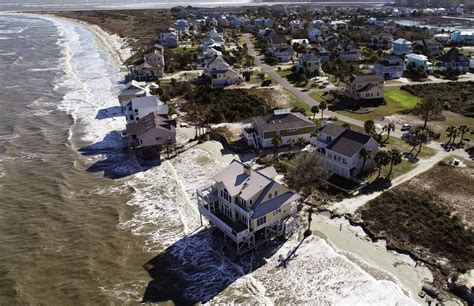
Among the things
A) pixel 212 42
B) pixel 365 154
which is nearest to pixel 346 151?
pixel 365 154

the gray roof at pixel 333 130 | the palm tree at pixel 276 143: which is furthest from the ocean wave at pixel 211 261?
the gray roof at pixel 333 130

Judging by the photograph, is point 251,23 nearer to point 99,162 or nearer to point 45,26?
point 45,26

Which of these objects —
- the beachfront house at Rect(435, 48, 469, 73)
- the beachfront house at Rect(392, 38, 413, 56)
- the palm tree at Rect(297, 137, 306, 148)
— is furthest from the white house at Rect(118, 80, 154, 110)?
the beachfront house at Rect(392, 38, 413, 56)

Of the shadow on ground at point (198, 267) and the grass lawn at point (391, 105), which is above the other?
the grass lawn at point (391, 105)

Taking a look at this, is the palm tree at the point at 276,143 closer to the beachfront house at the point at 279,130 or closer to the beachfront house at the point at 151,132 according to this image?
the beachfront house at the point at 279,130

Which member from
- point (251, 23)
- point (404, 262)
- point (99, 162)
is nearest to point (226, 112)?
point (99, 162)

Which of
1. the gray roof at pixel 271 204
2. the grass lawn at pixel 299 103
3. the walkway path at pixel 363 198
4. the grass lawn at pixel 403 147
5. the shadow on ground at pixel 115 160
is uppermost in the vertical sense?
the gray roof at pixel 271 204

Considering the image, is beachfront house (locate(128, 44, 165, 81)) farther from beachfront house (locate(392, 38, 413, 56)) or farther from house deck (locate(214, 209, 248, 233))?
beachfront house (locate(392, 38, 413, 56))
